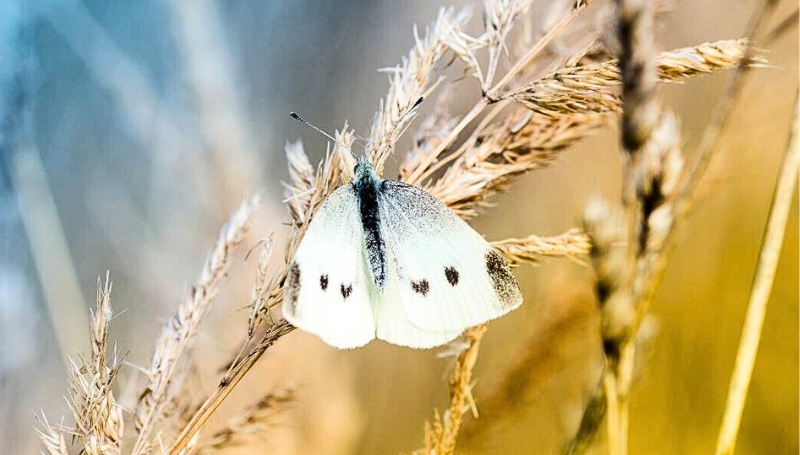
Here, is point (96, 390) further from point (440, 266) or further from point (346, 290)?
point (440, 266)

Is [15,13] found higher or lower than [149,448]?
higher

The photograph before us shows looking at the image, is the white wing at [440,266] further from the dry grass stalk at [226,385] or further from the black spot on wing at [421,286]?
the dry grass stalk at [226,385]

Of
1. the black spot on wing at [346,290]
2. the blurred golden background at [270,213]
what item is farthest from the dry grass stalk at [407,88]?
the blurred golden background at [270,213]

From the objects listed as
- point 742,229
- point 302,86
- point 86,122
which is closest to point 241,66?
point 302,86

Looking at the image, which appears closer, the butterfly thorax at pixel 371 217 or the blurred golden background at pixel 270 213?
the butterfly thorax at pixel 371 217

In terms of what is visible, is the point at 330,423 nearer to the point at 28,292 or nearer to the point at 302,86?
the point at 28,292

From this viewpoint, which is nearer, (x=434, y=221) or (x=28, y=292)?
(x=434, y=221)

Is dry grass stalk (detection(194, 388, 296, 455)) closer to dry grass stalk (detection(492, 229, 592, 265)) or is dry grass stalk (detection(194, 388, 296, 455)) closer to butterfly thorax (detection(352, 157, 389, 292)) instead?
butterfly thorax (detection(352, 157, 389, 292))

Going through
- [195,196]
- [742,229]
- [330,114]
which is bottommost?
[742,229]
